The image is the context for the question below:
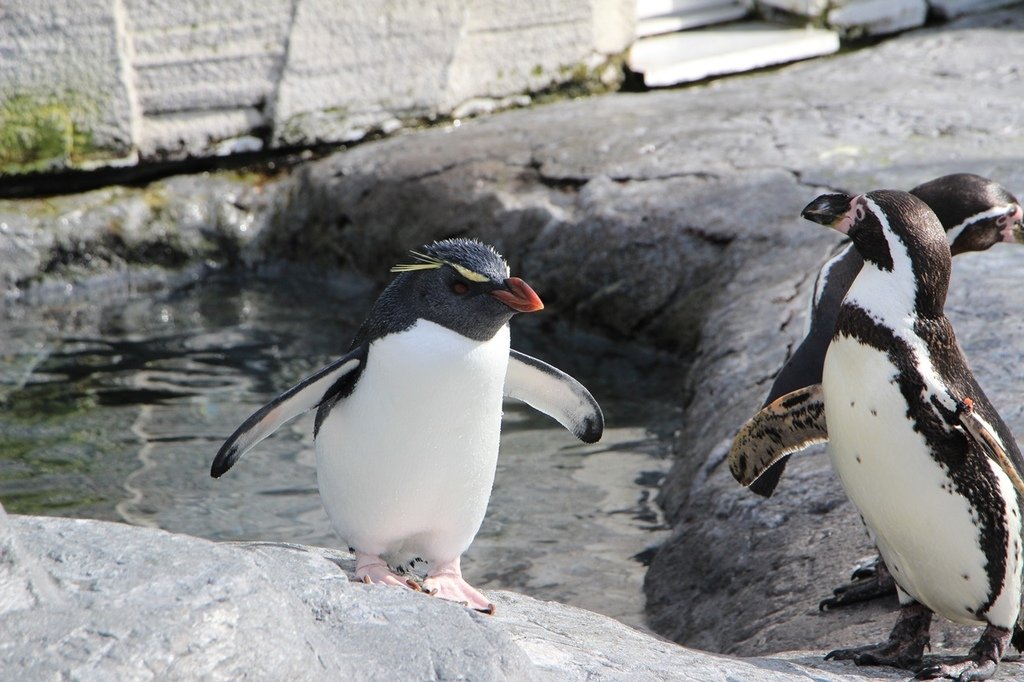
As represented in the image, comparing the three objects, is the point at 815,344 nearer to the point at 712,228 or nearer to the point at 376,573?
the point at 376,573

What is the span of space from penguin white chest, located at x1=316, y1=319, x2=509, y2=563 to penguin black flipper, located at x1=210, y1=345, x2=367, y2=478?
4cm

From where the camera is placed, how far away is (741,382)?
4.26m

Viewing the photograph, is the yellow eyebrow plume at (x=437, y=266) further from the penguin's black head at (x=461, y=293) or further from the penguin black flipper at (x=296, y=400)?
the penguin black flipper at (x=296, y=400)

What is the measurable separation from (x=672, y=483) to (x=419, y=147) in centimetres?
318

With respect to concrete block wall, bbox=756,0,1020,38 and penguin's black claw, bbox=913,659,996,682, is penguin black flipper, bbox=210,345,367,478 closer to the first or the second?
penguin's black claw, bbox=913,659,996,682

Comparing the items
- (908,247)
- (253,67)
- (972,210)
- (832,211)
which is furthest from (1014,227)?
(253,67)

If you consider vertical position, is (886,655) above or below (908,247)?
below

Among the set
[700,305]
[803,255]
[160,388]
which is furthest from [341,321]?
[803,255]

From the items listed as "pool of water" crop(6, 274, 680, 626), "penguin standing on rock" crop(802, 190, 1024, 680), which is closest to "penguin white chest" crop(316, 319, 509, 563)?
"penguin standing on rock" crop(802, 190, 1024, 680)

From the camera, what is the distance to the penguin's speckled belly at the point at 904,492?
254cm

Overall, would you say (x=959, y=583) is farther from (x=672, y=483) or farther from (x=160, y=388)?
(x=160, y=388)

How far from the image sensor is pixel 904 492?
2586 mm

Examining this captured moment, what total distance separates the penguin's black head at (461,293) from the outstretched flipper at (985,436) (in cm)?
80

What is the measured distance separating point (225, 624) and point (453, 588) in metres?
0.87
